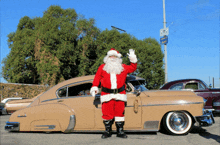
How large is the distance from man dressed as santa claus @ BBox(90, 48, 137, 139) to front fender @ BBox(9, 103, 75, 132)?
33.1 inches

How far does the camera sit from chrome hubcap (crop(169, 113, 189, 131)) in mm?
5074

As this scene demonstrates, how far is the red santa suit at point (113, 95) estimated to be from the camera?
4.95 meters

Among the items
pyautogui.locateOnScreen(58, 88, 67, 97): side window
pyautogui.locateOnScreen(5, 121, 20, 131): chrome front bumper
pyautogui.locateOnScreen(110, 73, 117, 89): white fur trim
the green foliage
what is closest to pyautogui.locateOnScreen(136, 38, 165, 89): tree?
the green foliage

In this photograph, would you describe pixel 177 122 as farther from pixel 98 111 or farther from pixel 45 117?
pixel 45 117

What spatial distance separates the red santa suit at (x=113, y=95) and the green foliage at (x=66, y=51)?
23.0m

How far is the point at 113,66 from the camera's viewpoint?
17.0ft

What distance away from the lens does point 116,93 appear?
16.4ft

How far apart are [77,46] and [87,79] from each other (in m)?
24.9

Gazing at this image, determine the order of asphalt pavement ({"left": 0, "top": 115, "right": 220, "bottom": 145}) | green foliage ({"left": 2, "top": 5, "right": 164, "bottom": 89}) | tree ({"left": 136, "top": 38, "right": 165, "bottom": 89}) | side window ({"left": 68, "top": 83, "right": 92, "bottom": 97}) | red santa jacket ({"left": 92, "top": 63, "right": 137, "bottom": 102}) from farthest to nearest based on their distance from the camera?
tree ({"left": 136, "top": 38, "right": 165, "bottom": 89}) → green foliage ({"left": 2, "top": 5, "right": 164, "bottom": 89}) → side window ({"left": 68, "top": 83, "right": 92, "bottom": 97}) → red santa jacket ({"left": 92, "top": 63, "right": 137, "bottom": 102}) → asphalt pavement ({"left": 0, "top": 115, "right": 220, "bottom": 145})

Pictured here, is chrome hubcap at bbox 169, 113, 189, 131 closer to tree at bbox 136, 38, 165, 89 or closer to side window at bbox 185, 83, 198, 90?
side window at bbox 185, 83, 198, 90

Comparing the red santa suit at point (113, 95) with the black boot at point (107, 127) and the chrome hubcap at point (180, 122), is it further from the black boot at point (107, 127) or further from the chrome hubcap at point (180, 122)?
the chrome hubcap at point (180, 122)

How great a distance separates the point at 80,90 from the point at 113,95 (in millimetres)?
997

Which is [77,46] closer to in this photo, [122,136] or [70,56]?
[70,56]

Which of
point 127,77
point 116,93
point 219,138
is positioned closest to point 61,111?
point 116,93
